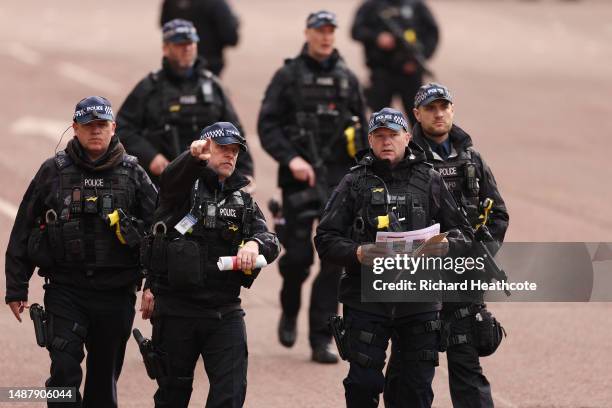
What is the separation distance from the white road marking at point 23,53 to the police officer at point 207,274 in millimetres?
16511

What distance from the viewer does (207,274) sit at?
30.9ft

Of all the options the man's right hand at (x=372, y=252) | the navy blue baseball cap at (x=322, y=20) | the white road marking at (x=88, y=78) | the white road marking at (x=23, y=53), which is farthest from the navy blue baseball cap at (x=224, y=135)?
the white road marking at (x=23, y=53)

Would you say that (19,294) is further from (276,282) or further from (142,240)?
(276,282)

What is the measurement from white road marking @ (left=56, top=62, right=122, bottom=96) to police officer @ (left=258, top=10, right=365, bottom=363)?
10.9 metres

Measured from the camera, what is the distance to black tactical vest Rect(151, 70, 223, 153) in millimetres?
12594

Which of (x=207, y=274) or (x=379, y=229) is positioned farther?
(x=379, y=229)

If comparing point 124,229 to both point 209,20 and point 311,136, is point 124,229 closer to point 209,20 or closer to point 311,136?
point 311,136

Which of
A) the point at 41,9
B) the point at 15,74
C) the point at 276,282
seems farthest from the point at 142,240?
the point at 41,9

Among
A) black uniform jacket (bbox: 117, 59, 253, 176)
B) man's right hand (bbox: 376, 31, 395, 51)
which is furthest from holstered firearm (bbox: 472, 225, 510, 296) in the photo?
man's right hand (bbox: 376, 31, 395, 51)

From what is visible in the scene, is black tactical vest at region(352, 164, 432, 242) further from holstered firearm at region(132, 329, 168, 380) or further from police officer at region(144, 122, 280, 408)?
holstered firearm at region(132, 329, 168, 380)

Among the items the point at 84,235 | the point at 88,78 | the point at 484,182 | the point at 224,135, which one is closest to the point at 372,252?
the point at 224,135

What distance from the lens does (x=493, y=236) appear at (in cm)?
1037

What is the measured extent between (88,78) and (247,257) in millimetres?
15745

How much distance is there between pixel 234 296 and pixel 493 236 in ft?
5.94
